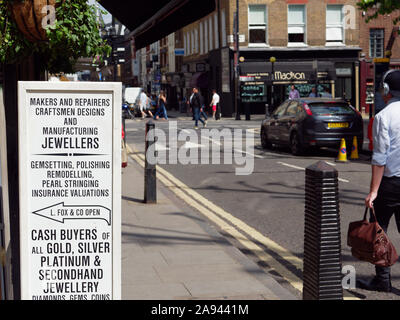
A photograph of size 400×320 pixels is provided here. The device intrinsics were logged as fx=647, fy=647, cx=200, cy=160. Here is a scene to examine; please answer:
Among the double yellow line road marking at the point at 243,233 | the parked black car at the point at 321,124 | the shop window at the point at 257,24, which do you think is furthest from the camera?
the shop window at the point at 257,24

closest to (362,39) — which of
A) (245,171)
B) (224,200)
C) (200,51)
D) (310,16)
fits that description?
(310,16)

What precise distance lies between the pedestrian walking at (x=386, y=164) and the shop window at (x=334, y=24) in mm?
38794

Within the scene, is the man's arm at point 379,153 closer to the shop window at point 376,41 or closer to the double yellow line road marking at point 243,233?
the double yellow line road marking at point 243,233

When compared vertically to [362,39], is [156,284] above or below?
below

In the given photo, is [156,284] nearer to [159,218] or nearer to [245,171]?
[159,218]

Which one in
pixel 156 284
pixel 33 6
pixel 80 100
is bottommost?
pixel 156 284

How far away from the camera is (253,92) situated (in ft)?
139

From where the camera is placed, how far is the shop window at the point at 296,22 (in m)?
42.8

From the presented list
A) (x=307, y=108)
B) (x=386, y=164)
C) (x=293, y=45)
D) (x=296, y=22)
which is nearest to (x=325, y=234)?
(x=386, y=164)

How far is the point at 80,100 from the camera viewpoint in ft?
11.5

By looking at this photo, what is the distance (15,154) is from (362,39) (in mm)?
41990

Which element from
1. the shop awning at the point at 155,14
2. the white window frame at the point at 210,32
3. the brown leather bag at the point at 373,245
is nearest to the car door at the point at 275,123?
the shop awning at the point at 155,14

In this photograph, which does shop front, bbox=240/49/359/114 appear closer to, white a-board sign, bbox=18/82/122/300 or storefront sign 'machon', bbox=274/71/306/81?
storefront sign 'machon', bbox=274/71/306/81

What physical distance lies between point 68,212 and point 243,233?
15.4ft
